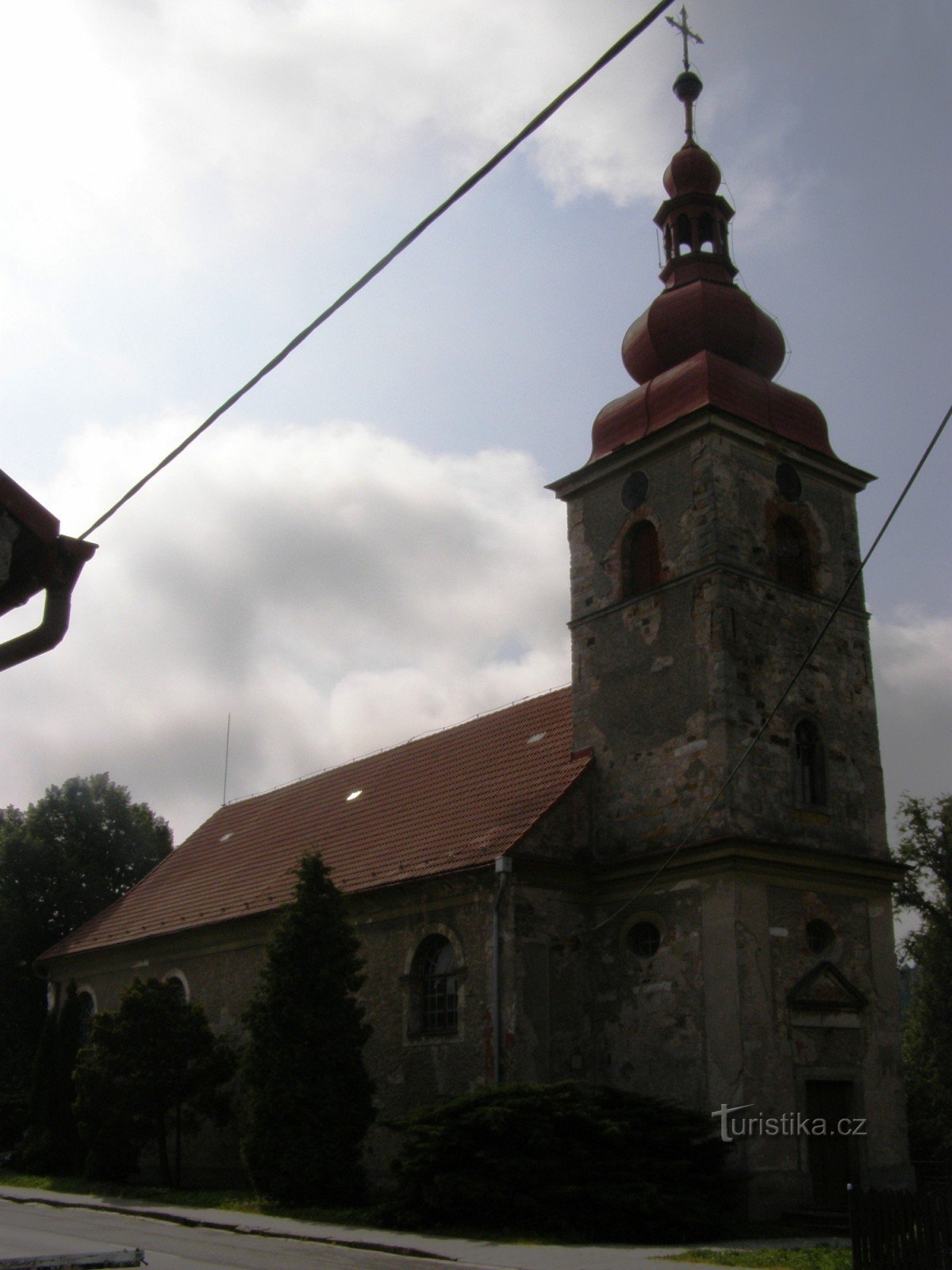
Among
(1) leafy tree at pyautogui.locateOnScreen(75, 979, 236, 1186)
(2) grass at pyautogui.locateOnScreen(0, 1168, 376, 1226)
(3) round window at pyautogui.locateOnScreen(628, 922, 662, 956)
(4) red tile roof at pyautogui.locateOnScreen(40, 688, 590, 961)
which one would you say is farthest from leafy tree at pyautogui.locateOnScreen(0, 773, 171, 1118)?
(3) round window at pyautogui.locateOnScreen(628, 922, 662, 956)

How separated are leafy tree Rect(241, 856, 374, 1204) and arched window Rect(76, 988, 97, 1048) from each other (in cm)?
1107

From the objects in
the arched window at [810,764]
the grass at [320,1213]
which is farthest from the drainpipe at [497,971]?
the arched window at [810,764]

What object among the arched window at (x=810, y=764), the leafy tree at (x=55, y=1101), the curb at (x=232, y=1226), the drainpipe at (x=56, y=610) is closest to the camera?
the drainpipe at (x=56, y=610)

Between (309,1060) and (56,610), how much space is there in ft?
46.7

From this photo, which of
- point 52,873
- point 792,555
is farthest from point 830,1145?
point 52,873

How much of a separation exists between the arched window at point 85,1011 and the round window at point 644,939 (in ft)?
49.2

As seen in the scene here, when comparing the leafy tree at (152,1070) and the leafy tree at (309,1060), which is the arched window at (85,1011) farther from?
the leafy tree at (309,1060)

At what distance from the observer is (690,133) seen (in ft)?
77.9

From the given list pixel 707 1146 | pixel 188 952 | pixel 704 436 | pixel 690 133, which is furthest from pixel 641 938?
pixel 690 133

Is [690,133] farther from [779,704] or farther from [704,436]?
[779,704]

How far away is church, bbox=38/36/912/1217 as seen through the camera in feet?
58.3

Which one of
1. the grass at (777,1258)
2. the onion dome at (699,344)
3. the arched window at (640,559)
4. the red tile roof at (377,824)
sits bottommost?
the grass at (777,1258)

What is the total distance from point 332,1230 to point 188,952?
11300 millimetres

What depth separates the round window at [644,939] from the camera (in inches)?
740
